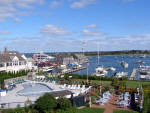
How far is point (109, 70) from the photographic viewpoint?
7700cm

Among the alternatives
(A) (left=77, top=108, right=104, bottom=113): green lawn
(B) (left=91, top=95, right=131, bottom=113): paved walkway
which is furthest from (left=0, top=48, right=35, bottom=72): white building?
(A) (left=77, top=108, right=104, bottom=113): green lawn

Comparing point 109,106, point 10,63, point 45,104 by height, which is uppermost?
point 10,63

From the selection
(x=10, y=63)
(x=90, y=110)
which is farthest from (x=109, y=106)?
(x=10, y=63)

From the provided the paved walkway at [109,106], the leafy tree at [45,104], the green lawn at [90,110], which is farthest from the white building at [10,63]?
the leafy tree at [45,104]

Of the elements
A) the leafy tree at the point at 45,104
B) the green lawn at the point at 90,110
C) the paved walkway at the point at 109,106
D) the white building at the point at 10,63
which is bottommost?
the paved walkway at the point at 109,106

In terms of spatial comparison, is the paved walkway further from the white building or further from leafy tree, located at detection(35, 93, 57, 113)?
the white building

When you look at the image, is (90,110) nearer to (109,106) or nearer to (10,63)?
(109,106)

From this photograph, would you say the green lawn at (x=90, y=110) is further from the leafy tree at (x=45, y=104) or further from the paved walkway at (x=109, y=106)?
the leafy tree at (x=45, y=104)

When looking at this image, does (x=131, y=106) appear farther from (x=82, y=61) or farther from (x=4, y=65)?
(x=82, y=61)

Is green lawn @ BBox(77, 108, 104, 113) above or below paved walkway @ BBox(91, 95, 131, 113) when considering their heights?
above

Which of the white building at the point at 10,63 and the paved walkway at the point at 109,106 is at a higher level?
the white building at the point at 10,63

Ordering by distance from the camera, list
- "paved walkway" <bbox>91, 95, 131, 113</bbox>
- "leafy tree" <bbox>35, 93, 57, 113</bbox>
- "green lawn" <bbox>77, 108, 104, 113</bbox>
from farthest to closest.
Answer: "paved walkway" <bbox>91, 95, 131, 113</bbox>
"green lawn" <bbox>77, 108, 104, 113</bbox>
"leafy tree" <bbox>35, 93, 57, 113</bbox>

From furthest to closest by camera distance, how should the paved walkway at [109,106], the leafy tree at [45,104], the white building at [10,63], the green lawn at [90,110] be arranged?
the white building at [10,63], the paved walkway at [109,106], the green lawn at [90,110], the leafy tree at [45,104]

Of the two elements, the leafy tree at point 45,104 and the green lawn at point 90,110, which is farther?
the green lawn at point 90,110
